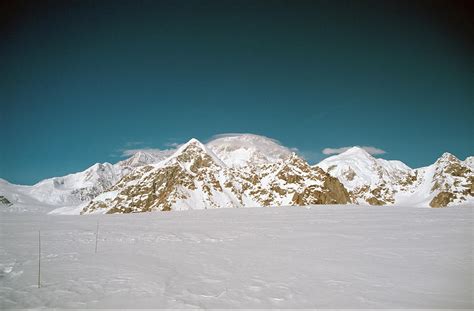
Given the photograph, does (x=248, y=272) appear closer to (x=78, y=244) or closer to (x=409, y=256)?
(x=409, y=256)

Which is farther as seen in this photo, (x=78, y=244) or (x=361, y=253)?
(x=78, y=244)

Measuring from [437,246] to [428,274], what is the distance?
4.64 metres

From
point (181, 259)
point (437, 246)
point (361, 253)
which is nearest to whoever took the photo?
point (181, 259)

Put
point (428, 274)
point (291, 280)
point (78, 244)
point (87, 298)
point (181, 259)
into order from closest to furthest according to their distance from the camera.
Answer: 1. point (87, 298)
2. point (291, 280)
3. point (428, 274)
4. point (181, 259)
5. point (78, 244)

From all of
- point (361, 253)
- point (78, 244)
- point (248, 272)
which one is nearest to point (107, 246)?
point (78, 244)

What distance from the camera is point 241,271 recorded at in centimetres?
927

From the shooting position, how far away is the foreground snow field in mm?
6914

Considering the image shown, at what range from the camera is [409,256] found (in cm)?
1130

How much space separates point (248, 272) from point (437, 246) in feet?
28.8

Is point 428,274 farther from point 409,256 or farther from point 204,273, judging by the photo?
point 204,273

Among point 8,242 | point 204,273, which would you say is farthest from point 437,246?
point 8,242

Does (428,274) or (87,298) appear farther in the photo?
(428,274)

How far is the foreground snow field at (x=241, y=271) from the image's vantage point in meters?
6.91

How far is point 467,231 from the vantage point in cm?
1614
